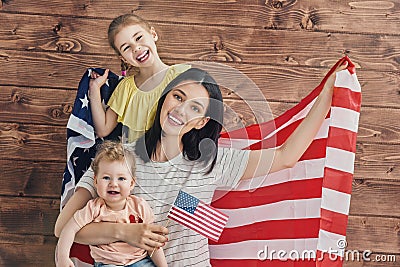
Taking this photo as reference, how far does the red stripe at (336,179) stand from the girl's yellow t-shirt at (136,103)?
513mm

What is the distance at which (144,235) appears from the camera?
168 centimetres

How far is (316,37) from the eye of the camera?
241cm

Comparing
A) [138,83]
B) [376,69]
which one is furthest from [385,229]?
[138,83]

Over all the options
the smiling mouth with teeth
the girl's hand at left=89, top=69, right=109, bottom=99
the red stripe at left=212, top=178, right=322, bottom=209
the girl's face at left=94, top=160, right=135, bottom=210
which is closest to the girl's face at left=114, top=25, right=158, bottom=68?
the smiling mouth with teeth

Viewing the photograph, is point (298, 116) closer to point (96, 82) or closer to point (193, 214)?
point (193, 214)

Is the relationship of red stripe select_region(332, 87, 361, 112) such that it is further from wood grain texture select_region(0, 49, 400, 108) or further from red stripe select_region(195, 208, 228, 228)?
wood grain texture select_region(0, 49, 400, 108)

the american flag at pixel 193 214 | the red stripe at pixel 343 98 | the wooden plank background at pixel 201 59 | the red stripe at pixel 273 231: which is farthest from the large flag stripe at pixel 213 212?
the wooden plank background at pixel 201 59

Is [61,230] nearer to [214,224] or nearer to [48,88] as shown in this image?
[214,224]

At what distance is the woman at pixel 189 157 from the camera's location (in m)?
1.72

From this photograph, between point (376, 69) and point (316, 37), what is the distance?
26 centimetres

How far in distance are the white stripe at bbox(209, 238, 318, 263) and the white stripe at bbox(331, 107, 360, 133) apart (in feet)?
1.05

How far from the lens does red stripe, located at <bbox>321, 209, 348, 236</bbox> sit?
1.69 m

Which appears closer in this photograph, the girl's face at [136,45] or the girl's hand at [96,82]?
the girl's face at [136,45]

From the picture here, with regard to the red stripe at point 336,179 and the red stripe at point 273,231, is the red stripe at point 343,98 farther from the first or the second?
the red stripe at point 273,231
